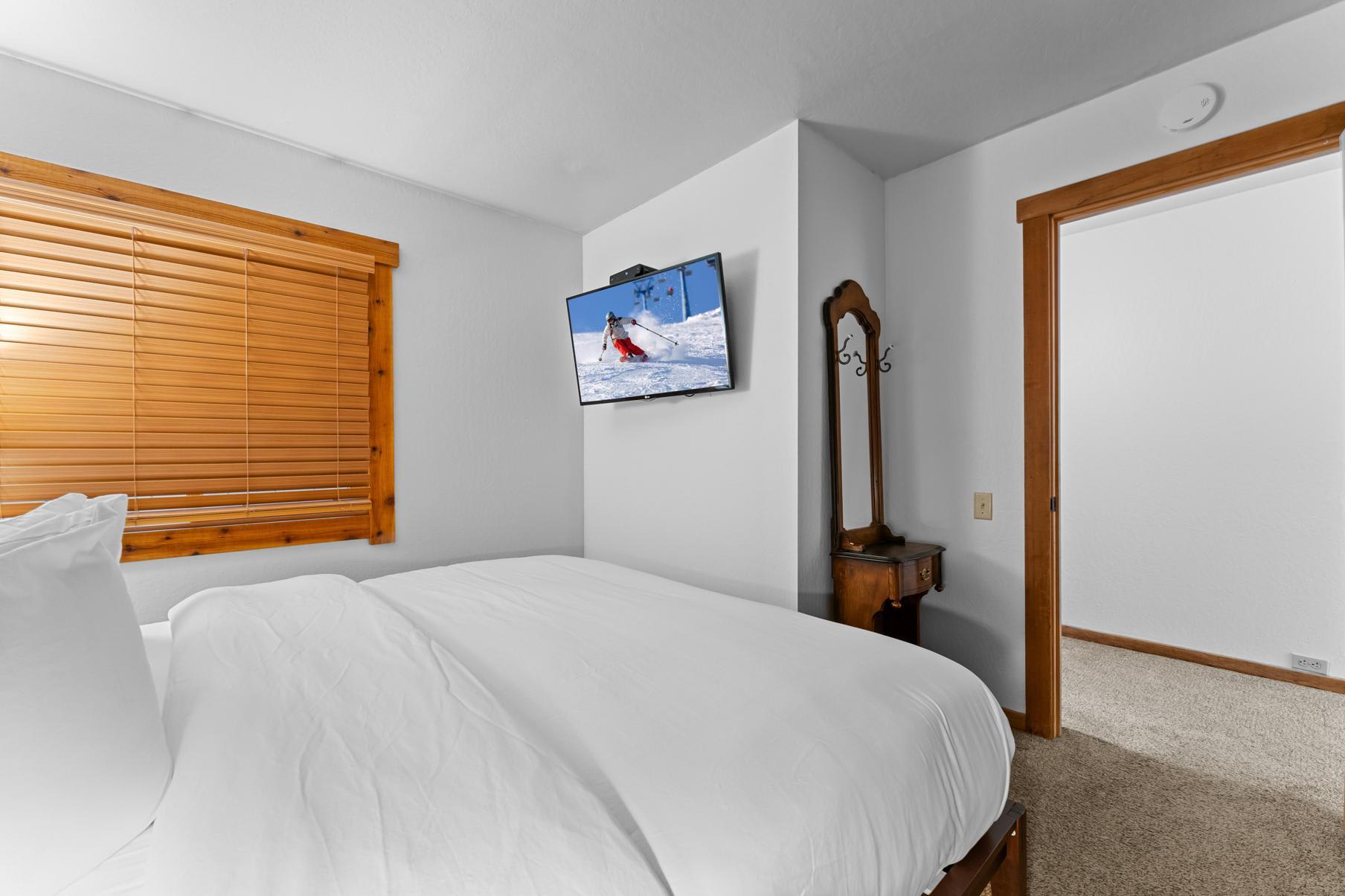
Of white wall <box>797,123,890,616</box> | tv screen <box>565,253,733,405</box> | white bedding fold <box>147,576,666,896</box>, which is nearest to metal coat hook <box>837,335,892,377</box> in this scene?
white wall <box>797,123,890,616</box>

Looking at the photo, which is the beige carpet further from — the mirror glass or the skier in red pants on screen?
the skier in red pants on screen

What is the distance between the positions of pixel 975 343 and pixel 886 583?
119cm

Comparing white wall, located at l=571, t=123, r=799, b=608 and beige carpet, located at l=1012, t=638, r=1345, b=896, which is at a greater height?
white wall, located at l=571, t=123, r=799, b=608

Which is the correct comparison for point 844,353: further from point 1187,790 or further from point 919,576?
point 1187,790

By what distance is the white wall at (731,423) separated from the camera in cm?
245

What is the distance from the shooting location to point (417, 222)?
285 cm

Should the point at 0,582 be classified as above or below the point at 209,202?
below

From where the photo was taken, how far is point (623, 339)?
290 centimetres

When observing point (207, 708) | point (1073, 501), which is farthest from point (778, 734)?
point (1073, 501)

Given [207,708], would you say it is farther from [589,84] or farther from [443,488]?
[589,84]

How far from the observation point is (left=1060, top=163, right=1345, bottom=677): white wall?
2.94 m

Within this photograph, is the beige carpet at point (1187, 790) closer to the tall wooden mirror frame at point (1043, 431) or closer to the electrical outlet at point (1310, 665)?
the electrical outlet at point (1310, 665)

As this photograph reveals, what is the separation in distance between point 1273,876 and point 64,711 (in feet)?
8.94

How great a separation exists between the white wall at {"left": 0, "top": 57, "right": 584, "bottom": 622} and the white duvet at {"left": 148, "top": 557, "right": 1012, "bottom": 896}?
4.20ft
